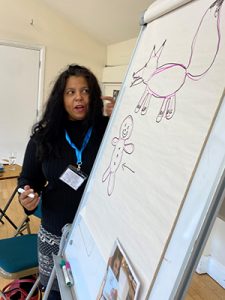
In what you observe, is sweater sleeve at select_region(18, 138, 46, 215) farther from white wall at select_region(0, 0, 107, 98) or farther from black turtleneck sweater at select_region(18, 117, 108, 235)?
white wall at select_region(0, 0, 107, 98)

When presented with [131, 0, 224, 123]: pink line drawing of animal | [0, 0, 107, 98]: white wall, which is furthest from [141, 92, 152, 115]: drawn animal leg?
[0, 0, 107, 98]: white wall

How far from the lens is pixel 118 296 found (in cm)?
63

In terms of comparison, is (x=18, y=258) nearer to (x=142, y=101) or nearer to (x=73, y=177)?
(x=73, y=177)

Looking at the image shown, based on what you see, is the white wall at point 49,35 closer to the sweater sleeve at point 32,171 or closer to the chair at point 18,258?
the chair at point 18,258

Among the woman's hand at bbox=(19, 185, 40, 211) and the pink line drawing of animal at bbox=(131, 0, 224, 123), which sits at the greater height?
the pink line drawing of animal at bbox=(131, 0, 224, 123)

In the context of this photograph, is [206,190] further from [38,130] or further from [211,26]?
[38,130]

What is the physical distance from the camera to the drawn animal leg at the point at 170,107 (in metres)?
0.62

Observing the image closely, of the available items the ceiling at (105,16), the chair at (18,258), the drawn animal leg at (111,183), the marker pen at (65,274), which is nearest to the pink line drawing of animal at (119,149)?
the drawn animal leg at (111,183)

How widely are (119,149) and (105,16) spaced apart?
352cm

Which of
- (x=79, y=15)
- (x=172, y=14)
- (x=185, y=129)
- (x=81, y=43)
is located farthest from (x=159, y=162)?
(x=81, y=43)

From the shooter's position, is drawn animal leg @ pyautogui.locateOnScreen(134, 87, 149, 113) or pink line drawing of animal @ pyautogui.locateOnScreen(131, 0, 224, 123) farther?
drawn animal leg @ pyautogui.locateOnScreen(134, 87, 149, 113)

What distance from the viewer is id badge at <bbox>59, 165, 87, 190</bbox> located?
1281 mm

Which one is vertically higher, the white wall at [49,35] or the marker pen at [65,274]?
the white wall at [49,35]

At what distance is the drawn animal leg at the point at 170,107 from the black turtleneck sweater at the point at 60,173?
0.72m
